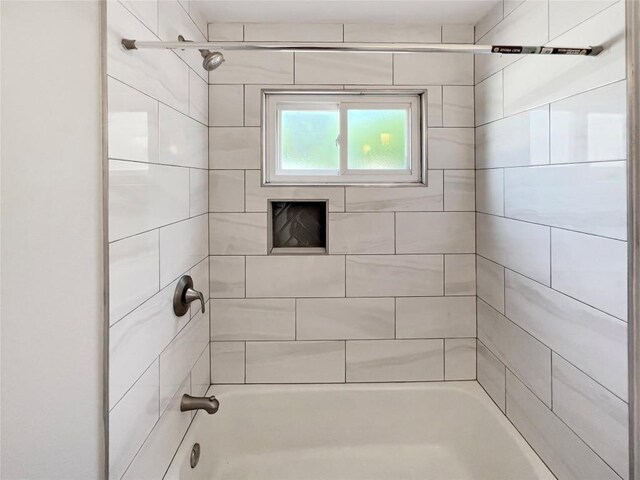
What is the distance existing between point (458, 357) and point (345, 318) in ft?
2.06

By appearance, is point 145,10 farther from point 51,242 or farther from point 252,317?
point 252,317

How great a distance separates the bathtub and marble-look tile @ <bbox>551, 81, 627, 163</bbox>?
1225 millimetres

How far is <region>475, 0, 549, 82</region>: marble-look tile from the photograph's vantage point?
1.41 meters

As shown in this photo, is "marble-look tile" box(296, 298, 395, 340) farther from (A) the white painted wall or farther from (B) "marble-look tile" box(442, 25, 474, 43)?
(B) "marble-look tile" box(442, 25, 474, 43)

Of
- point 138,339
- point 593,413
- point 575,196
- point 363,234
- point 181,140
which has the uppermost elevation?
point 181,140

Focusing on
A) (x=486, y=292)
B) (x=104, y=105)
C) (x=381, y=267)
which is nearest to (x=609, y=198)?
(x=486, y=292)

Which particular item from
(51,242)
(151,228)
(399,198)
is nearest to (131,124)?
(151,228)

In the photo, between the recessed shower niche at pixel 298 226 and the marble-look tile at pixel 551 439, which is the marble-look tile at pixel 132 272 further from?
the marble-look tile at pixel 551 439

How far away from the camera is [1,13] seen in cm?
68

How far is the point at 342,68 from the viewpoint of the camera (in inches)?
77.2

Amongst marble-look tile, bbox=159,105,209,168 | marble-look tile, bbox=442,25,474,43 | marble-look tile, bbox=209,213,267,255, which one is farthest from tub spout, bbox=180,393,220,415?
marble-look tile, bbox=442,25,474,43

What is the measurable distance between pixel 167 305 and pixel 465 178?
153 centimetres

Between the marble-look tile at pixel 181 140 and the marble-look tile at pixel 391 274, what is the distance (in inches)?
34.6

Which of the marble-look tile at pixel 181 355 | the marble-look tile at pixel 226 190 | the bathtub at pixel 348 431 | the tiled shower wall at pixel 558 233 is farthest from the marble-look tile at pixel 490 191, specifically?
the marble-look tile at pixel 181 355
